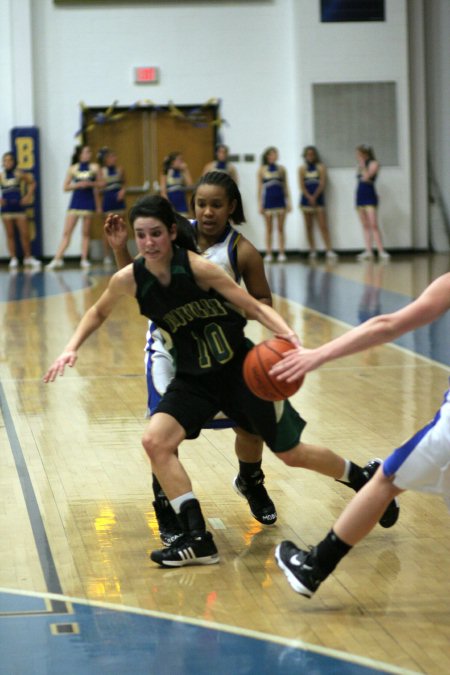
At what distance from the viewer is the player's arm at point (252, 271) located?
468 centimetres

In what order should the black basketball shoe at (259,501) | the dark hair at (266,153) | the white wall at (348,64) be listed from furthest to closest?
the white wall at (348,64) → the dark hair at (266,153) → the black basketball shoe at (259,501)

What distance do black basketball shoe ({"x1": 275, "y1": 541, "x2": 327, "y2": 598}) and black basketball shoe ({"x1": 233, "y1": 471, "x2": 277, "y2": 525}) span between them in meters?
0.93

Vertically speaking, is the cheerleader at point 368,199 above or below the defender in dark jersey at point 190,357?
above

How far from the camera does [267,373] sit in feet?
12.8

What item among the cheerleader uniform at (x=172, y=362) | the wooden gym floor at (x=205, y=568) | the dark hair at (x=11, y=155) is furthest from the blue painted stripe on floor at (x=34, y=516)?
the dark hair at (x=11, y=155)

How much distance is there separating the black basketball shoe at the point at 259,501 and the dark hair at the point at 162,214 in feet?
3.58

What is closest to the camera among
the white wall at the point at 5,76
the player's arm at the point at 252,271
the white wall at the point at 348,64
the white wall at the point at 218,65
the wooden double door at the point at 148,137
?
the player's arm at the point at 252,271

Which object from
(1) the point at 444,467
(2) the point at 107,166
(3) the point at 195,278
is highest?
(2) the point at 107,166

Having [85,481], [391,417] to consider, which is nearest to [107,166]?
[391,417]

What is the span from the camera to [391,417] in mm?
6980

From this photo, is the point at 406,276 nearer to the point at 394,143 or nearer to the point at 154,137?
the point at 394,143

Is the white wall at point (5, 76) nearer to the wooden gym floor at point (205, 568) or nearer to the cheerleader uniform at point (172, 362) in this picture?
the wooden gym floor at point (205, 568)

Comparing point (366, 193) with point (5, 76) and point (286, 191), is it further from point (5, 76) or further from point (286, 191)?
point (5, 76)

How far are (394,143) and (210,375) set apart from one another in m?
16.0
